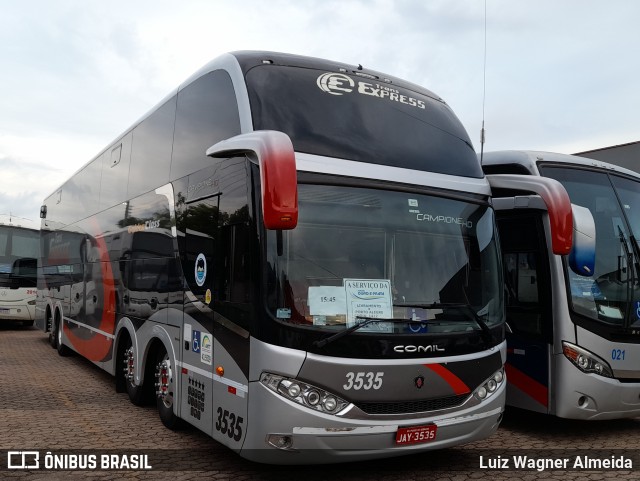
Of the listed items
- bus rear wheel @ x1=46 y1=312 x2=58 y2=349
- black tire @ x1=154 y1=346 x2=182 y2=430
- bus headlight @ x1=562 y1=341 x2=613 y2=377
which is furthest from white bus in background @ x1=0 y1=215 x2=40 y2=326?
bus headlight @ x1=562 y1=341 x2=613 y2=377

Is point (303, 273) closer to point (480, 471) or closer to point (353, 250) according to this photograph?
point (353, 250)

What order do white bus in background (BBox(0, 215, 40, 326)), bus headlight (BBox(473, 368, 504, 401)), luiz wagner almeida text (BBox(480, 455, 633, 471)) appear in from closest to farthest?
bus headlight (BBox(473, 368, 504, 401)) < luiz wagner almeida text (BBox(480, 455, 633, 471)) < white bus in background (BBox(0, 215, 40, 326))

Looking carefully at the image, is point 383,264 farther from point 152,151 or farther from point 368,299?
point 152,151

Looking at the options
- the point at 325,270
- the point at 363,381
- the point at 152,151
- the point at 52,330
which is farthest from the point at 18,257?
the point at 363,381

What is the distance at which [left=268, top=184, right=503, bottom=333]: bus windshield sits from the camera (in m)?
4.79

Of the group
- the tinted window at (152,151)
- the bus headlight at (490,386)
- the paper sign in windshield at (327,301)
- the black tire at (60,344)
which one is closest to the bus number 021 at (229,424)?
the paper sign in windshield at (327,301)

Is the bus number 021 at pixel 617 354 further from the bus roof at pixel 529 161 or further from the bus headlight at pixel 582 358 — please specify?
the bus roof at pixel 529 161

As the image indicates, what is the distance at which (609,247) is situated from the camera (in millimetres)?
7230

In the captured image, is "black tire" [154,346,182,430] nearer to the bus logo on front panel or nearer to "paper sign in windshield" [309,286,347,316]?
"paper sign in windshield" [309,286,347,316]

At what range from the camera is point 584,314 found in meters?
6.83

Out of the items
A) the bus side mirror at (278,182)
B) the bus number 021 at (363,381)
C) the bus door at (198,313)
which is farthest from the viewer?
the bus door at (198,313)

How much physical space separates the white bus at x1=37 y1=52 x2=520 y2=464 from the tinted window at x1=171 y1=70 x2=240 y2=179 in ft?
0.09

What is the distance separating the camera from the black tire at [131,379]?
25.3 feet

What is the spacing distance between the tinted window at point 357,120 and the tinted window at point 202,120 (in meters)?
0.39
